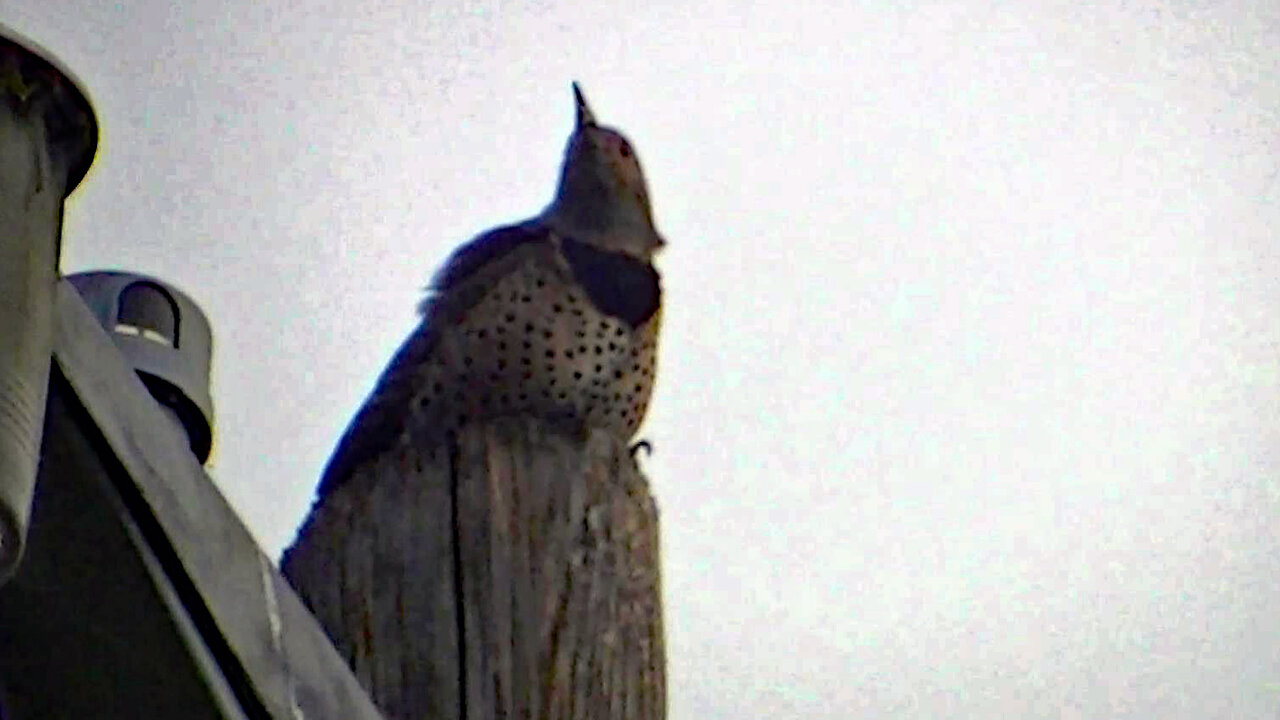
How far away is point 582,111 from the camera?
177 inches

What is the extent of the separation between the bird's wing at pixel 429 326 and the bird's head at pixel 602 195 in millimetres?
169

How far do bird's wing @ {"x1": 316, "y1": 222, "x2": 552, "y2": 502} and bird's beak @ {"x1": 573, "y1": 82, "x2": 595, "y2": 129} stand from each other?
1.29 m

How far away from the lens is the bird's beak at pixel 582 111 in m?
4.34

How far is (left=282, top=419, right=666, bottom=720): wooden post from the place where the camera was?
6.57 ft

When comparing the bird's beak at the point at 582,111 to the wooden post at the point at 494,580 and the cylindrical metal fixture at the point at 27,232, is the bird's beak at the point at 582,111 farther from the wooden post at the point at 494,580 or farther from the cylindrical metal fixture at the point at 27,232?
the cylindrical metal fixture at the point at 27,232

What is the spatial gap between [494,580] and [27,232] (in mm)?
897

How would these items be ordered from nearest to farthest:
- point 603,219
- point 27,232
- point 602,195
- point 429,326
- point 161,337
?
point 27,232
point 161,337
point 429,326
point 603,219
point 602,195

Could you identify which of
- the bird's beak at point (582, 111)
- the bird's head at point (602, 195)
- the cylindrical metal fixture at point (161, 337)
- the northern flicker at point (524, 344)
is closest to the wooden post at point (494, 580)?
the northern flicker at point (524, 344)

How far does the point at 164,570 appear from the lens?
4.60 ft

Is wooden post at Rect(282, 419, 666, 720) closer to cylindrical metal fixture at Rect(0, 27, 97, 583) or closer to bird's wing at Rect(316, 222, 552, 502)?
bird's wing at Rect(316, 222, 552, 502)

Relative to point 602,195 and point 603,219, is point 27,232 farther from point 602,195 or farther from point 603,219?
point 602,195

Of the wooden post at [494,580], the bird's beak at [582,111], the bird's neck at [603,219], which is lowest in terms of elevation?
the wooden post at [494,580]

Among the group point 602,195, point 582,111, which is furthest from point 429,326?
point 582,111

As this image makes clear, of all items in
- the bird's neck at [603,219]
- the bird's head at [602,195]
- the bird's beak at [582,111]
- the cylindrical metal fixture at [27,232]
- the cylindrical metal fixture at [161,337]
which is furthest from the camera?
the bird's beak at [582,111]
